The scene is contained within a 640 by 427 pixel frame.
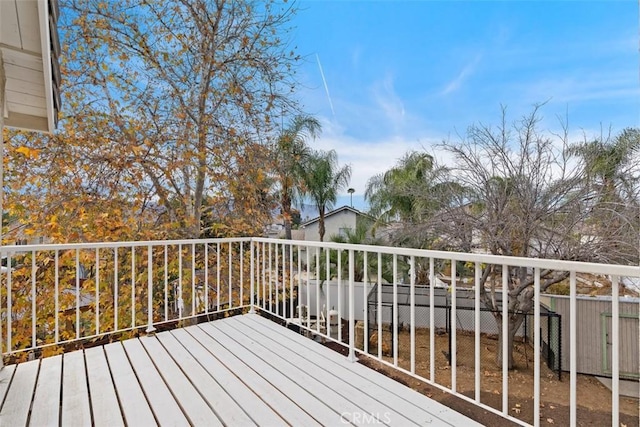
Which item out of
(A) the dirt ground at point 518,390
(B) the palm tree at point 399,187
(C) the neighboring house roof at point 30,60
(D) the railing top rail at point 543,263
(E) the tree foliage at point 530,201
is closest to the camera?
(D) the railing top rail at point 543,263

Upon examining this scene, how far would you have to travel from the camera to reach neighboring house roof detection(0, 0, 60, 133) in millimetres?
1620

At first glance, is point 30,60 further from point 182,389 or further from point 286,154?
point 286,154

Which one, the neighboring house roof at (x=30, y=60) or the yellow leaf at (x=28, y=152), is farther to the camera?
the yellow leaf at (x=28, y=152)

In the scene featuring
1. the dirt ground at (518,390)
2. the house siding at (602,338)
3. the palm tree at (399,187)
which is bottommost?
the dirt ground at (518,390)

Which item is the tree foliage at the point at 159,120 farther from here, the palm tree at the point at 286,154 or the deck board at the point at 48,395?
the deck board at the point at 48,395

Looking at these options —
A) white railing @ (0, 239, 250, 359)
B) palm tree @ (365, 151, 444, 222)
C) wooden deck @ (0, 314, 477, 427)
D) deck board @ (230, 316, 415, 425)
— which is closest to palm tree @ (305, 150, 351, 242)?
palm tree @ (365, 151, 444, 222)

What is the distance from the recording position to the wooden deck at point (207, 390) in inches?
67.2

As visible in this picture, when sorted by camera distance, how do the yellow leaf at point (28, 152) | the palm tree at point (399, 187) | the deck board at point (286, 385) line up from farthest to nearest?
1. the palm tree at point (399, 187)
2. the yellow leaf at point (28, 152)
3. the deck board at point (286, 385)

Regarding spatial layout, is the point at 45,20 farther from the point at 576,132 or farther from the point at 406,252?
the point at 576,132

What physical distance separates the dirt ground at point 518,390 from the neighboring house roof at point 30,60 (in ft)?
12.8

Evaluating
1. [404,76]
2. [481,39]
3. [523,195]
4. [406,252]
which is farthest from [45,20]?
[404,76]

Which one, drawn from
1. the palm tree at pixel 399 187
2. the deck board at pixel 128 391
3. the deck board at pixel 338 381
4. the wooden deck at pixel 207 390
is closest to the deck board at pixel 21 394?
the wooden deck at pixel 207 390

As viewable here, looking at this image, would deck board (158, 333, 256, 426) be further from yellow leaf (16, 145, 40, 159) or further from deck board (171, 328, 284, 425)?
yellow leaf (16, 145, 40, 159)

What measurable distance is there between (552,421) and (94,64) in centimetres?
898
